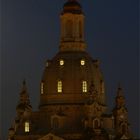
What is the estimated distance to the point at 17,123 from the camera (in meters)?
122

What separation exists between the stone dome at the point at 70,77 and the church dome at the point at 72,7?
5.07 metres

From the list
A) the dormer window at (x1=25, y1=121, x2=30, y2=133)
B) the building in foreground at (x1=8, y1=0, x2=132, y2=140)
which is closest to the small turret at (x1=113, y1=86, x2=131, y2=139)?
the building in foreground at (x1=8, y1=0, x2=132, y2=140)

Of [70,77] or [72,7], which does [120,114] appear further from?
[72,7]

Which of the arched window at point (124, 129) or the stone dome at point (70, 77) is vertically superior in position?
the stone dome at point (70, 77)

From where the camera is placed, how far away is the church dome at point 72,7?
126750 mm

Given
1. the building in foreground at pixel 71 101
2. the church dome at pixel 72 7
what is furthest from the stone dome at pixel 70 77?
the church dome at pixel 72 7

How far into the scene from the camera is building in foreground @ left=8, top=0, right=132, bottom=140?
120 m

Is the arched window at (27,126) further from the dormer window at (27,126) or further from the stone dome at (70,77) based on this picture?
the stone dome at (70,77)

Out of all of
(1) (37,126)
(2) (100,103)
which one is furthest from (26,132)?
(2) (100,103)

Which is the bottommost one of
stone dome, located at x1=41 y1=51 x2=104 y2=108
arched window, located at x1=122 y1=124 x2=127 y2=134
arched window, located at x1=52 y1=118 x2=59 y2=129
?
arched window, located at x1=122 y1=124 x2=127 y2=134

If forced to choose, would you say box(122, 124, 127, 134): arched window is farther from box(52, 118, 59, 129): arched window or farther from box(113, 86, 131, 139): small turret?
box(52, 118, 59, 129): arched window

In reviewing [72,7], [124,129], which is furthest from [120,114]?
[72,7]

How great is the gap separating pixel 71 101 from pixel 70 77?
2.84m

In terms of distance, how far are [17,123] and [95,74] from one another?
428 inches
